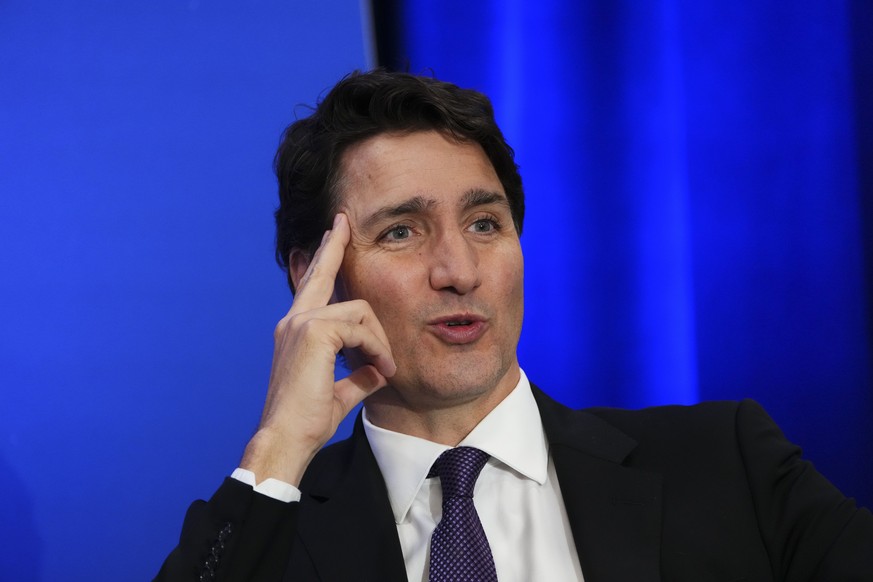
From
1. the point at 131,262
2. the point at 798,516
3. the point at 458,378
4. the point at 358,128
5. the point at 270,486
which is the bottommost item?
the point at 798,516

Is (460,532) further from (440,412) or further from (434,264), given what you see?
(434,264)

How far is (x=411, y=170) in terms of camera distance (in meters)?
1.71

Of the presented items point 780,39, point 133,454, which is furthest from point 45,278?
point 780,39

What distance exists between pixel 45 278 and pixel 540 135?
3.79 ft

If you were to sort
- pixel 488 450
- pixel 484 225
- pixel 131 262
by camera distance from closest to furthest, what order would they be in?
1. pixel 488 450
2. pixel 484 225
3. pixel 131 262

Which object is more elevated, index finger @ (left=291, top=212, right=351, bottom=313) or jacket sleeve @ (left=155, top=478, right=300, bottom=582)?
index finger @ (left=291, top=212, right=351, bottom=313)

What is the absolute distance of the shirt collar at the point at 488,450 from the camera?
1.62 m

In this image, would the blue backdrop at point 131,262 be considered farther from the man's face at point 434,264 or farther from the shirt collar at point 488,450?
the shirt collar at point 488,450

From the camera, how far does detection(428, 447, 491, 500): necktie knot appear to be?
1566 millimetres

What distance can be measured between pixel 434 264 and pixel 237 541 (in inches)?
21.1

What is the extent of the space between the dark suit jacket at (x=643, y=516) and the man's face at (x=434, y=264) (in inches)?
7.3

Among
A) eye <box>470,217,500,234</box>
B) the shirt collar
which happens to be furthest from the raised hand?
eye <box>470,217,500,234</box>

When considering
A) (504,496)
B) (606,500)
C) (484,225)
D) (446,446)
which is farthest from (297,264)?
(606,500)

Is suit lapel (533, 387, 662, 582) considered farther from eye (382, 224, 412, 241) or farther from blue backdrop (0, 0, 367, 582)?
blue backdrop (0, 0, 367, 582)
